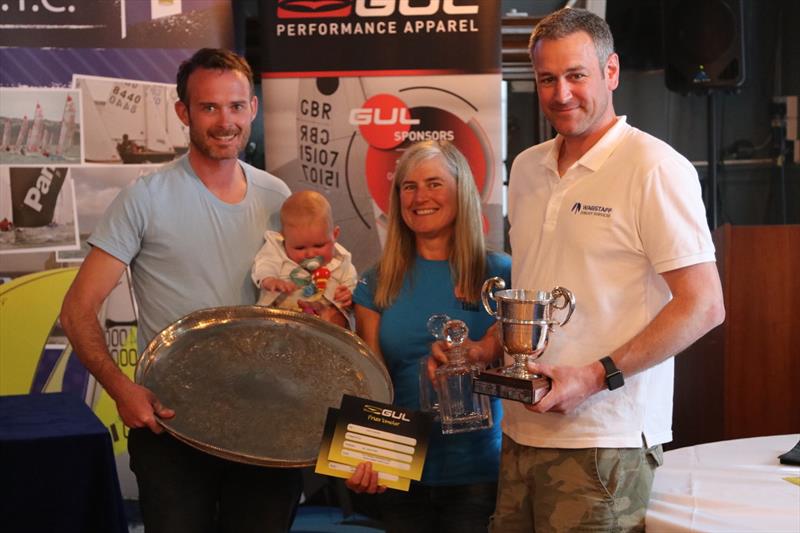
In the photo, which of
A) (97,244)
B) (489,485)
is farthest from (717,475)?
(97,244)

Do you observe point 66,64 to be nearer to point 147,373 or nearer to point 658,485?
point 147,373

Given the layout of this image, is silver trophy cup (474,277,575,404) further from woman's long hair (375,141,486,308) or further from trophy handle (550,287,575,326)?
woman's long hair (375,141,486,308)

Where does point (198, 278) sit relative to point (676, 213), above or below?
below

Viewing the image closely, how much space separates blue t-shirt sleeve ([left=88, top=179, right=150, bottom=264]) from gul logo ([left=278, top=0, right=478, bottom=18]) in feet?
6.00

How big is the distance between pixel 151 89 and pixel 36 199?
65 centimetres

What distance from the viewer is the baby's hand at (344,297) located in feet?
9.20

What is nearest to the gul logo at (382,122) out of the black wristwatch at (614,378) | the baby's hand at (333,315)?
the baby's hand at (333,315)

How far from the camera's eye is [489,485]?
2.60 metres

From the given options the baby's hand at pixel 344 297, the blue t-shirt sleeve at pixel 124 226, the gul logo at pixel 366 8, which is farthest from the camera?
the gul logo at pixel 366 8

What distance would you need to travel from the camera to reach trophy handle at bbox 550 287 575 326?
2.08m

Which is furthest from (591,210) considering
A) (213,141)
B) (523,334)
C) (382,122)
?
(382,122)

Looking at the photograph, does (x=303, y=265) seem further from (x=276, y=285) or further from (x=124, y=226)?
(x=124, y=226)

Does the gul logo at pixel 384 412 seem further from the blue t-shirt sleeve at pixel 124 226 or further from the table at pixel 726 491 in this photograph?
the blue t-shirt sleeve at pixel 124 226

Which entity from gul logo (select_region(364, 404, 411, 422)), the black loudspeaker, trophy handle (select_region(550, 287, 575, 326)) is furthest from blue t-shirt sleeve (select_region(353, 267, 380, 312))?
the black loudspeaker
